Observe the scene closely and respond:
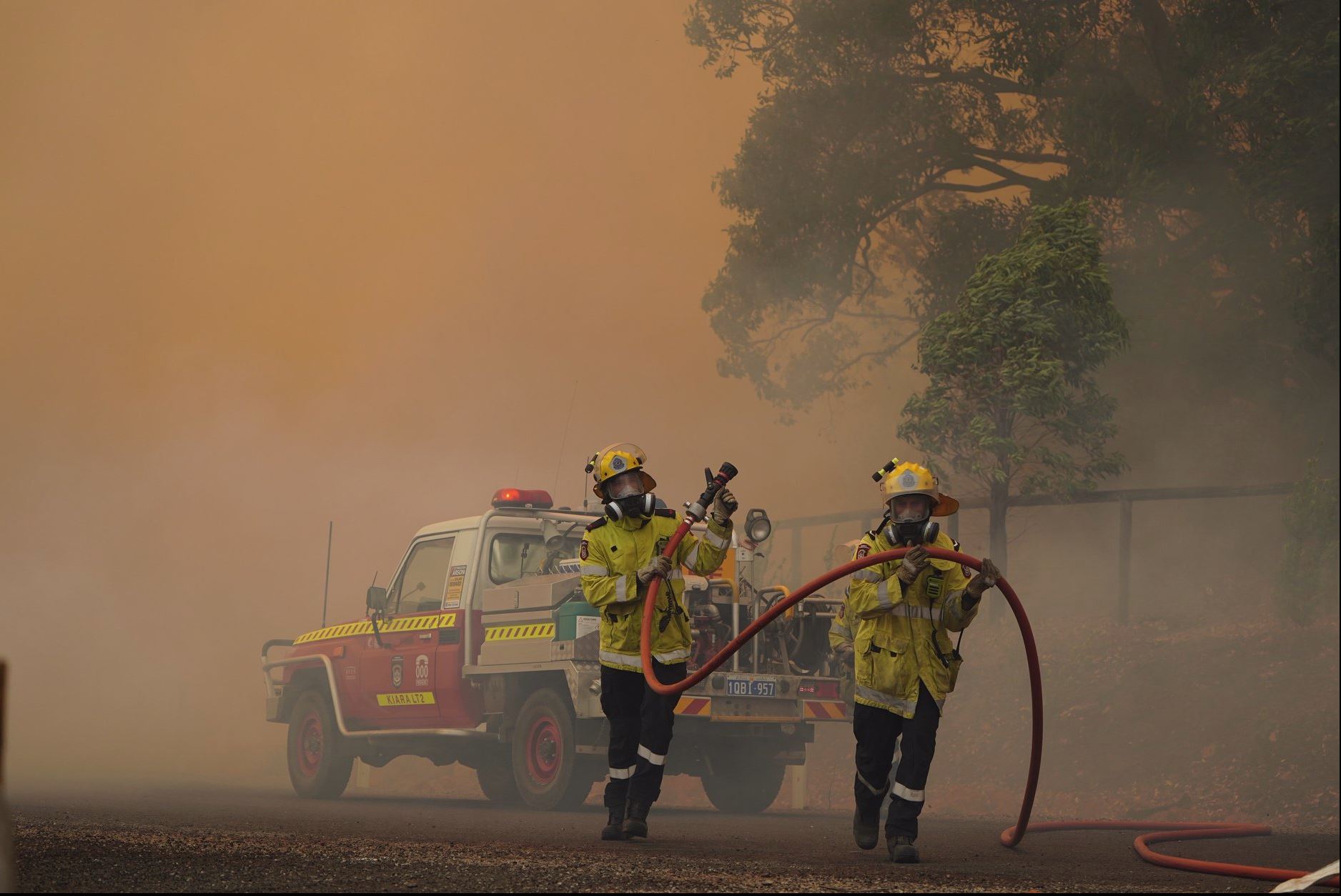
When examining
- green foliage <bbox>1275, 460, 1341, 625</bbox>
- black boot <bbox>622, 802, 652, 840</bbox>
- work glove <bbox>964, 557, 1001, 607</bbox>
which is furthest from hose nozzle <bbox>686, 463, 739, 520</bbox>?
green foliage <bbox>1275, 460, 1341, 625</bbox>

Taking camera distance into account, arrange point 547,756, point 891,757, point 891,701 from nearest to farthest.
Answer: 1. point 891,701
2. point 891,757
3. point 547,756

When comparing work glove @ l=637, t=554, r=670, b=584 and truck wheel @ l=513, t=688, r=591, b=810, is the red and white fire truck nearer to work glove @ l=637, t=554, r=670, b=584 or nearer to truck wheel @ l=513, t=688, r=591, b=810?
truck wheel @ l=513, t=688, r=591, b=810

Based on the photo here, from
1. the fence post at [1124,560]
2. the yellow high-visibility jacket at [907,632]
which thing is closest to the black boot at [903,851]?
the yellow high-visibility jacket at [907,632]

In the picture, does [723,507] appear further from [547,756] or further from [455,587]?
[455,587]

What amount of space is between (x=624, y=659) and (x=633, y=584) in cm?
42

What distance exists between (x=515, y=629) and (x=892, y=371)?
1398 cm

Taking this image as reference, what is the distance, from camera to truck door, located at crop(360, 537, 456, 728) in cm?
1215

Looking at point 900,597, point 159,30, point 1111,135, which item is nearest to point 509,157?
point 159,30

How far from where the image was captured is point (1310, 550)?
14.7 metres

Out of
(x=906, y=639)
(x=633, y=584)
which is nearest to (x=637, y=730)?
(x=633, y=584)

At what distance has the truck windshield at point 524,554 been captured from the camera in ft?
39.8

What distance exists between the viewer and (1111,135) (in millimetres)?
18141

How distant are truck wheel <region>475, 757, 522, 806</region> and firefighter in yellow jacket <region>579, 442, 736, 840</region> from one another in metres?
4.33

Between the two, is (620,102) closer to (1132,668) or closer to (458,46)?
(458,46)
